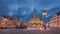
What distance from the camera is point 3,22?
79.4m

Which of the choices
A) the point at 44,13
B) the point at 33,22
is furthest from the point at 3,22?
the point at 44,13

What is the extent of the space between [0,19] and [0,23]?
14.4 feet

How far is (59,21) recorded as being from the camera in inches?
3812

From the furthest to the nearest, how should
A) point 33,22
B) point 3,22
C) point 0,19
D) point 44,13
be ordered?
1. point 33,22
2. point 0,19
3. point 3,22
4. point 44,13

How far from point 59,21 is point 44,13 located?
72.1 metres

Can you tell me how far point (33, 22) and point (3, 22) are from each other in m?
19.5

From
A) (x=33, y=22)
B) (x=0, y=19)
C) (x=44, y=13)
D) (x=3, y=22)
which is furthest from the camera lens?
(x=33, y=22)

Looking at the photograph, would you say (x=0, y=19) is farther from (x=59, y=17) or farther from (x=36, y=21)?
(x=59, y=17)

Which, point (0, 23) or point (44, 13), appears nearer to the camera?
point (44, 13)

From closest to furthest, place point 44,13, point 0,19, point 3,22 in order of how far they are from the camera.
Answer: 1. point 44,13
2. point 3,22
3. point 0,19

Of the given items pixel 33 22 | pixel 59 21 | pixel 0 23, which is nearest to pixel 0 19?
pixel 0 23

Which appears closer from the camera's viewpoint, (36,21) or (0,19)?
(0,19)

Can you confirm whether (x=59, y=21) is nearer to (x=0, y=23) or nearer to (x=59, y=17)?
(x=59, y=17)

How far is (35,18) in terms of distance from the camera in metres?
95.6
